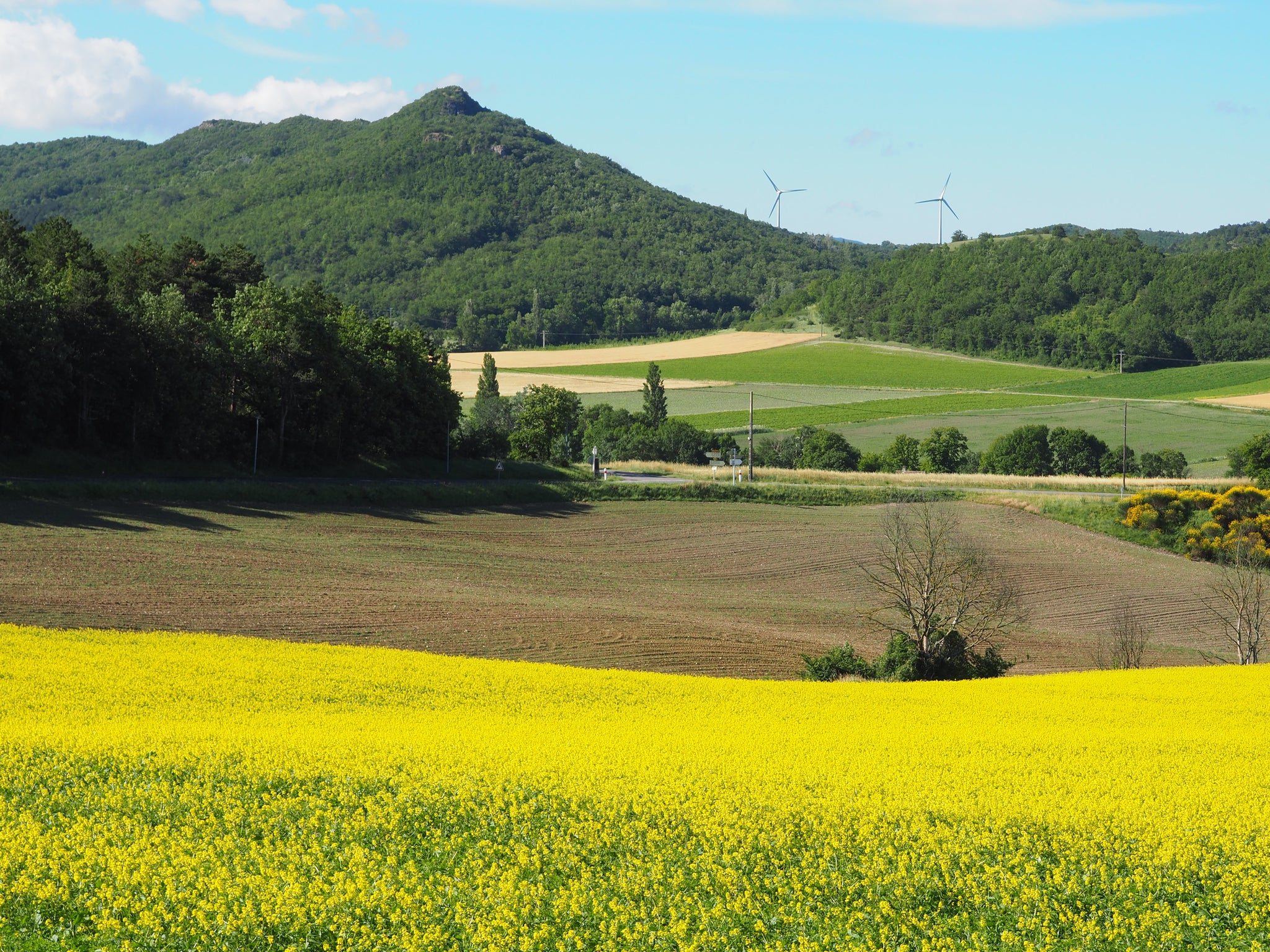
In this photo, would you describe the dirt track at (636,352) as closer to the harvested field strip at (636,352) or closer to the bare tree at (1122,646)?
the harvested field strip at (636,352)

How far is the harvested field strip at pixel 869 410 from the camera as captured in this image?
120688 mm

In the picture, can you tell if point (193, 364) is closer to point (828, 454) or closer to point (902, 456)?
point (828, 454)

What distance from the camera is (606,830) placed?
1189 cm

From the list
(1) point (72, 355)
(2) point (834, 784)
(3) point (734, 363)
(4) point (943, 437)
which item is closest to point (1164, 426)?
(4) point (943, 437)

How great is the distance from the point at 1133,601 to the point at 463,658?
34316mm

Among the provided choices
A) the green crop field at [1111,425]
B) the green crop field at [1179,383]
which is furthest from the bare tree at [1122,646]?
the green crop field at [1179,383]

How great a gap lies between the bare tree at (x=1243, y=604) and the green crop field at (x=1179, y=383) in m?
80.8

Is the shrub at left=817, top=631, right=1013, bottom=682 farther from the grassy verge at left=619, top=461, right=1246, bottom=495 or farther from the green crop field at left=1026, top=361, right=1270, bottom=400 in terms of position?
the green crop field at left=1026, top=361, right=1270, bottom=400

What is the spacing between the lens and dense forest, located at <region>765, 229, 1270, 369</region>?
161125 millimetres

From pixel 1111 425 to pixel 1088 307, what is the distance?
231 feet

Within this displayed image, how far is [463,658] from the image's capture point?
2778 cm

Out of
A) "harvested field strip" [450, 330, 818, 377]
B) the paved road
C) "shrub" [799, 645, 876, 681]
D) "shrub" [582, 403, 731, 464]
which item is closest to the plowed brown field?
"shrub" [799, 645, 876, 681]

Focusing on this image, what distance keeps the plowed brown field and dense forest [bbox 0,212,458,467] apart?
8.86 meters

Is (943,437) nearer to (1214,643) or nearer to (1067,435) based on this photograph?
(1067,435)
